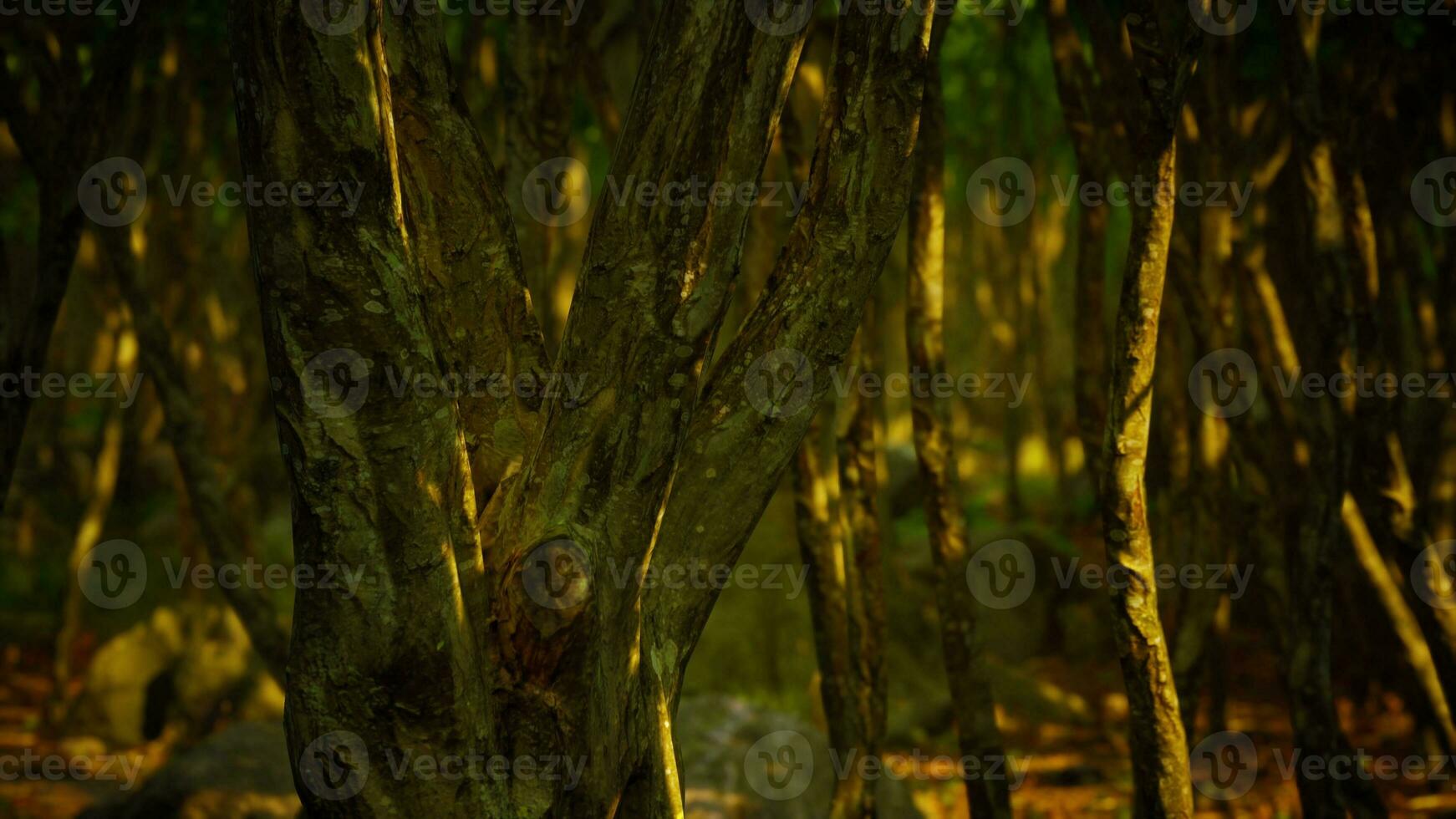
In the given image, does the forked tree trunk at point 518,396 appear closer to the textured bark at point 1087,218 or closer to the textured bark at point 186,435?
the textured bark at point 1087,218

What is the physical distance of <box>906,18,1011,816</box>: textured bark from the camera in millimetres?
4758

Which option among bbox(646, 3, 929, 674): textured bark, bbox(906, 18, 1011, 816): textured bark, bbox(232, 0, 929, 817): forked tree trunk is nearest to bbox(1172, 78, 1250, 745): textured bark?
bbox(906, 18, 1011, 816): textured bark

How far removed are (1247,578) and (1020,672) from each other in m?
2.03

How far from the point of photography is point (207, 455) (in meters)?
6.00

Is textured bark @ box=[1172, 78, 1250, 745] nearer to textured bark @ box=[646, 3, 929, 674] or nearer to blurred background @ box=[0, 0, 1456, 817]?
blurred background @ box=[0, 0, 1456, 817]

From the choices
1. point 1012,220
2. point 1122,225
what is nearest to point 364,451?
point 1012,220

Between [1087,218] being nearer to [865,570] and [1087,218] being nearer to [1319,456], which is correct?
[1319,456]

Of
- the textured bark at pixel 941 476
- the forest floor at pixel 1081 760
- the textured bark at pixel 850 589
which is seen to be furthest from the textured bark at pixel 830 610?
the forest floor at pixel 1081 760

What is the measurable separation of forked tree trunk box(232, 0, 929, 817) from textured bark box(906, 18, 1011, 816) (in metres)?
1.87

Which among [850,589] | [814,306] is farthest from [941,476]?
[814,306]

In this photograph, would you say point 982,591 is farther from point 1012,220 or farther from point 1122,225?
point 1122,225

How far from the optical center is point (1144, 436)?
3.60 metres

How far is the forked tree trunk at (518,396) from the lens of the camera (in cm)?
212

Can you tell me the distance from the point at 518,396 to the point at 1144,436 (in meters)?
2.03
